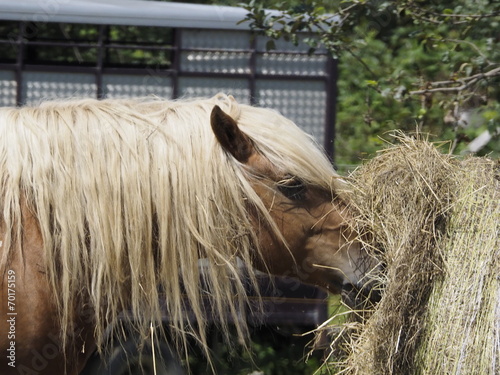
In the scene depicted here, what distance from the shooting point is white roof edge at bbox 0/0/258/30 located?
14.8 feet

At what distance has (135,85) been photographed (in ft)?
15.0

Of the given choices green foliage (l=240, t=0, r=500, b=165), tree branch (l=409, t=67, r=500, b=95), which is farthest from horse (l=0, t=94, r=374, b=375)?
tree branch (l=409, t=67, r=500, b=95)

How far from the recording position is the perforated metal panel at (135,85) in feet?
14.9

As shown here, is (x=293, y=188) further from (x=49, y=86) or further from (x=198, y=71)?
(x=49, y=86)

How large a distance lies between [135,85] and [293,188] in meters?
2.35

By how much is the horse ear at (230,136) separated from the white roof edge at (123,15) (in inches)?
88.2

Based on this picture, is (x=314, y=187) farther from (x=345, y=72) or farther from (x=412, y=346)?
(x=345, y=72)

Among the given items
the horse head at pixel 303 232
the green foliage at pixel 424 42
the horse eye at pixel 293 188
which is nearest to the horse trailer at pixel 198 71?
the green foliage at pixel 424 42

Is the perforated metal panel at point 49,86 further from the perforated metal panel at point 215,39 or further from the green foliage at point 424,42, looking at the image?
the green foliage at point 424,42

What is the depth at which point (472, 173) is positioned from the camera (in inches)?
97.3

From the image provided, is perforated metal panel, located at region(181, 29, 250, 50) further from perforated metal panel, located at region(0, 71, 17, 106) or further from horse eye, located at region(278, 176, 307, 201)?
horse eye, located at region(278, 176, 307, 201)

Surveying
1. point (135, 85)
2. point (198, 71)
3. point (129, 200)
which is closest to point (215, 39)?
point (198, 71)

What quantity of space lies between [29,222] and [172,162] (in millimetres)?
505

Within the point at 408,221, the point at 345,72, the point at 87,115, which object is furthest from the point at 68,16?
the point at 345,72
